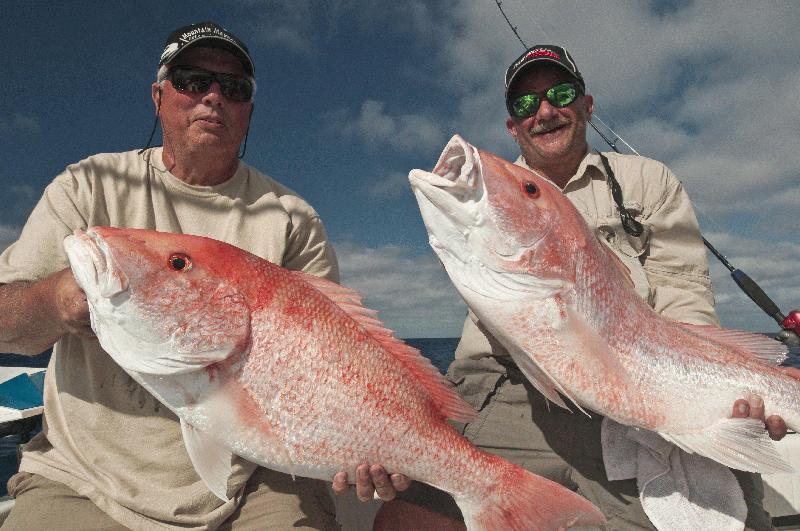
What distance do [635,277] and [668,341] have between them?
1026 millimetres

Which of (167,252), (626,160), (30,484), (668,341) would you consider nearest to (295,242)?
(167,252)

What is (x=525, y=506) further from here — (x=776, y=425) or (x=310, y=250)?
(x=310, y=250)

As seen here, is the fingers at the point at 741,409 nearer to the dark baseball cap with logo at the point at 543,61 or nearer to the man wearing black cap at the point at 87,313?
the man wearing black cap at the point at 87,313

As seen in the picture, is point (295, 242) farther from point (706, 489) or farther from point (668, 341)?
point (706, 489)

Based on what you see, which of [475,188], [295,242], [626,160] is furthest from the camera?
[626,160]

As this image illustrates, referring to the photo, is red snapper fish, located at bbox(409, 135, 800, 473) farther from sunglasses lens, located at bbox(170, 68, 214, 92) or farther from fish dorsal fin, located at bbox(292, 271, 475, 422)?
sunglasses lens, located at bbox(170, 68, 214, 92)

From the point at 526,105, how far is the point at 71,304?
119 inches

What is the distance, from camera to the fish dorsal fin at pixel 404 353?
2.23 m

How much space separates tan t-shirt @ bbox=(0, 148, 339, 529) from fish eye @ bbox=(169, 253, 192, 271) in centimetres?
98

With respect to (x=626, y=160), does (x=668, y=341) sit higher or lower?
lower

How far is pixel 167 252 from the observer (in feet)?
6.17

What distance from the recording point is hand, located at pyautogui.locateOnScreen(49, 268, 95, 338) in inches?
75.5

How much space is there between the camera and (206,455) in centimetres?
199

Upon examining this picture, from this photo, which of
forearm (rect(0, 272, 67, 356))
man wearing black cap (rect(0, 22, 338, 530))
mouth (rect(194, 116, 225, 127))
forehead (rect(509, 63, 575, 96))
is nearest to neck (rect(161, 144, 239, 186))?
man wearing black cap (rect(0, 22, 338, 530))
